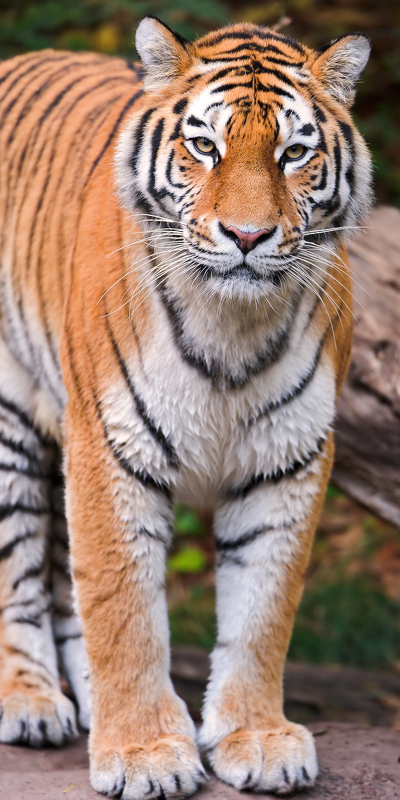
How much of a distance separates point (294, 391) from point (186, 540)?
3.61 metres

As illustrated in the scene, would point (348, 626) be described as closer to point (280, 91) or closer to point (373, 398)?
point (373, 398)

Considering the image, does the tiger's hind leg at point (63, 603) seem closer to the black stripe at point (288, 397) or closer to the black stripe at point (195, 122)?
the black stripe at point (288, 397)

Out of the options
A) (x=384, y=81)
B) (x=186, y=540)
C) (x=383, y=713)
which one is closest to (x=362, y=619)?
(x=383, y=713)


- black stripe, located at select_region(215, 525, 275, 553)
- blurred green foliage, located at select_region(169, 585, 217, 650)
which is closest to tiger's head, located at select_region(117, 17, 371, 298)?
black stripe, located at select_region(215, 525, 275, 553)

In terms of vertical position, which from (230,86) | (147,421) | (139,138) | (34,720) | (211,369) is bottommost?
(34,720)

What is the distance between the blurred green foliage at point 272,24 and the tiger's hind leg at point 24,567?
7.13ft

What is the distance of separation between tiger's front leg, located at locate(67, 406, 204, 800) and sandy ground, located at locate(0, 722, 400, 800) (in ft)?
0.34

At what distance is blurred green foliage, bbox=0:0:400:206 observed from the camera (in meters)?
4.58

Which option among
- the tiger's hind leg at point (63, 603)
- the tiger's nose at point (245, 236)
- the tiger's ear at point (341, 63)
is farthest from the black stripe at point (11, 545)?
the tiger's ear at point (341, 63)

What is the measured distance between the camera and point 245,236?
2010 millimetres

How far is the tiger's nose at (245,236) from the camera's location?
201 cm

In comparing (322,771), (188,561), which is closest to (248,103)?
(322,771)

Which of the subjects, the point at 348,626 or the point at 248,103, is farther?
the point at 348,626

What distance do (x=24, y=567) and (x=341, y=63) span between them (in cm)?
178
